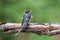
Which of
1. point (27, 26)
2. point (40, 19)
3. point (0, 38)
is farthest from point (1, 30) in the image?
point (40, 19)

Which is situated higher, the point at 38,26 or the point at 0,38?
the point at 38,26

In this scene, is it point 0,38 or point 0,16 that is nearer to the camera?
point 0,38

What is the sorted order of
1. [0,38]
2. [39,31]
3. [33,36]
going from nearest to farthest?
[39,31]
[33,36]
[0,38]

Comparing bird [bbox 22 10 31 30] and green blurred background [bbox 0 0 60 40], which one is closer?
bird [bbox 22 10 31 30]

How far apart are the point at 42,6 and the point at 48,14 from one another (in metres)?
0.10

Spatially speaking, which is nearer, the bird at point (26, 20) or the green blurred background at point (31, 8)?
the bird at point (26, 20)

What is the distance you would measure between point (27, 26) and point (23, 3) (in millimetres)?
1456

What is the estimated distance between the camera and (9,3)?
3781mm

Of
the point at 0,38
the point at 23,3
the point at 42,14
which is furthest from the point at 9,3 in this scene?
the point at 0,38

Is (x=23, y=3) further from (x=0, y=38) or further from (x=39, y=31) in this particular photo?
(x=39, y=31)

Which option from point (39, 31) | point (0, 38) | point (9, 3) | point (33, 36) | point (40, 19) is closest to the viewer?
point (39, 31)

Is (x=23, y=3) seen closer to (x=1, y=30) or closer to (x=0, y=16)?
(x=0, y=16)

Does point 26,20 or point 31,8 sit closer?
point 26,20

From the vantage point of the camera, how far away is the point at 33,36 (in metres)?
2.60
